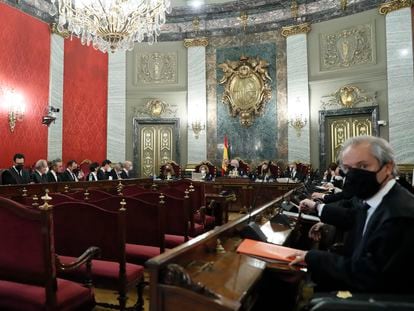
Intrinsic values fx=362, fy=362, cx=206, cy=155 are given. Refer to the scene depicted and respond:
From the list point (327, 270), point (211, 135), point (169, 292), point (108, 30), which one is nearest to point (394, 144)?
point (211, 135)

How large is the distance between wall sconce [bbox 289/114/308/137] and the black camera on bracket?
653 centimetres

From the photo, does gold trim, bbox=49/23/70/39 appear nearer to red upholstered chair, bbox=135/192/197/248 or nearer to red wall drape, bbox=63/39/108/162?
red wall drape, bbox=63/39/108/162

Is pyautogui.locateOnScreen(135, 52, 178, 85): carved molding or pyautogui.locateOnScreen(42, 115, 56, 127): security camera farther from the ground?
pyautogui.locateOnScreen(135, 52, 178, 85): carved molding

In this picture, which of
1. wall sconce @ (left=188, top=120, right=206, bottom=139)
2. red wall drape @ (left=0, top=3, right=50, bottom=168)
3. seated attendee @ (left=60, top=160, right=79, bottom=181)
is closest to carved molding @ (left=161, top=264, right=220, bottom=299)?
seated attendee @ (left=60, top=160, right=79, bottom=181)

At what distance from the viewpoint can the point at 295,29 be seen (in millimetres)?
10766

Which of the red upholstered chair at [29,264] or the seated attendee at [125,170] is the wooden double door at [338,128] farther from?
the red upholstered chair at [29,264]

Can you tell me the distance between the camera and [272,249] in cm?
204

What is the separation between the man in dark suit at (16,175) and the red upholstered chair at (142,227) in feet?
15.1

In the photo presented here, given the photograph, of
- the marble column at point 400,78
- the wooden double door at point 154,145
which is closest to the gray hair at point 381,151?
the marble column at point 400,78

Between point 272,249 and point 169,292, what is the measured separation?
873mm

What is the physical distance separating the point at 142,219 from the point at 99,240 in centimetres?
60

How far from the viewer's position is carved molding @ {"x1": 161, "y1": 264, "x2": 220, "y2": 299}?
1.28 meters

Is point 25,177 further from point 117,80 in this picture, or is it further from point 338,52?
point 338,52

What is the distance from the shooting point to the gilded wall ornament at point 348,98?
32.1 ft
